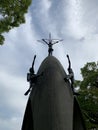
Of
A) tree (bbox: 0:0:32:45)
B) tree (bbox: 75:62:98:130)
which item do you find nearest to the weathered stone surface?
tree (bbox: 0:0:32:45)

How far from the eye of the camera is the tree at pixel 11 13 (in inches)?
444

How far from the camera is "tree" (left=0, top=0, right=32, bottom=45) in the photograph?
1128cm

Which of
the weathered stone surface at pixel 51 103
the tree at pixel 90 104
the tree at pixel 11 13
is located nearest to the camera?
the weathered stone surface at pixel 51 103

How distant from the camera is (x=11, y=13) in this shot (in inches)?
456

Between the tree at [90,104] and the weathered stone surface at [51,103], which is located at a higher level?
the tree at [90,104]

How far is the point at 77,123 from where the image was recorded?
9.98 meters

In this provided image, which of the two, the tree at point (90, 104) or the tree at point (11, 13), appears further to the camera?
the tree at point (90, 104)

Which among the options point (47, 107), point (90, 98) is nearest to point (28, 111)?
point (47, 107)

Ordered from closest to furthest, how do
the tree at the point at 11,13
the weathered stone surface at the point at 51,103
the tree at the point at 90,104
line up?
1. the weathered stone surface at the point at 51,103
2. the tree at the point at 11,13
3. the tree at the point at 90,104

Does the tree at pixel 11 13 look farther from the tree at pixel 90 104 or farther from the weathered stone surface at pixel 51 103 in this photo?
the tree at pixel 90 104

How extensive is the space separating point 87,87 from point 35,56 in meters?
12.5

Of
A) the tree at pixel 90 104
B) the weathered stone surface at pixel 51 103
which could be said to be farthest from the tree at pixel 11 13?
the tree at pixel 90 104

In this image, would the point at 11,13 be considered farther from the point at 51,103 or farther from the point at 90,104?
the point at 90,104

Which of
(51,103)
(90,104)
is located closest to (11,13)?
(51,103)
